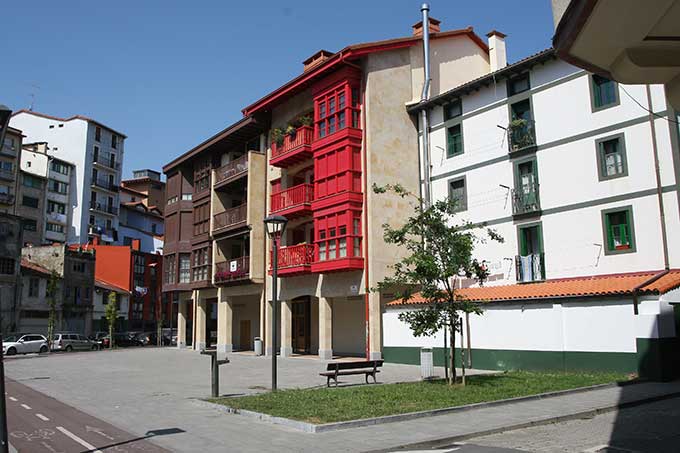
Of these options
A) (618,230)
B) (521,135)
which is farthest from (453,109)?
(618,230)

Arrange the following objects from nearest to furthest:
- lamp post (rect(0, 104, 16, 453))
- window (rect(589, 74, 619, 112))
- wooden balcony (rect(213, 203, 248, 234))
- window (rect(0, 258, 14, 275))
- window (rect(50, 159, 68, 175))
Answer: lamp post (rect(0, 104, 16, 453)) → window (rect(589, 74, 619, 112)) → wooden balcony (rect(213, 203, 248, 234)) → window (rect(0, 258, 14, 275)) → window (rect(50, 159, 68, 175))

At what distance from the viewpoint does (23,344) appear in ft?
138

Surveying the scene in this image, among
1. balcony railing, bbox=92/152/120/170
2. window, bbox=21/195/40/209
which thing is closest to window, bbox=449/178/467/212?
window, bbox=21/195/40/209

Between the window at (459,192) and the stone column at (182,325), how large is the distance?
25.2 metres

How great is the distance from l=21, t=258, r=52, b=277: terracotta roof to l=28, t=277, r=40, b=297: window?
0.79m

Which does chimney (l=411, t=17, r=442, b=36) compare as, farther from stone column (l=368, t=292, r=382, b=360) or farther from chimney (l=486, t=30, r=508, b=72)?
stone column (l=368, t=292, r=382, b=360)

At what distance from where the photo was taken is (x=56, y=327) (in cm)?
5578

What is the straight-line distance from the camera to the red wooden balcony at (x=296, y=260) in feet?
94.0

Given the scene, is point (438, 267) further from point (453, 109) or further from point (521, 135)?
point (453, 109)

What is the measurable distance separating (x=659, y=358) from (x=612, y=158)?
791 cm

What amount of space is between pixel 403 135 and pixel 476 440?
66.2 feet

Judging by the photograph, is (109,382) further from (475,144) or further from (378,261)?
(475,144)

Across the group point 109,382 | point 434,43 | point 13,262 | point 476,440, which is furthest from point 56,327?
→ point 476,440

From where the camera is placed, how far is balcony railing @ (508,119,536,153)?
2406 centimetres
